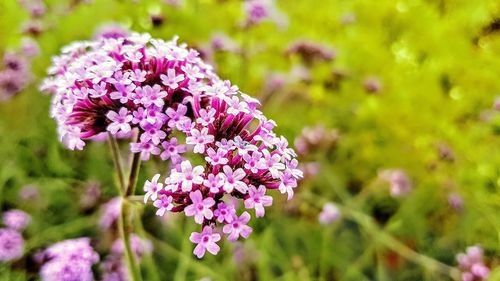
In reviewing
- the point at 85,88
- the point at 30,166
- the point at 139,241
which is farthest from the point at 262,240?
the point at 85,88

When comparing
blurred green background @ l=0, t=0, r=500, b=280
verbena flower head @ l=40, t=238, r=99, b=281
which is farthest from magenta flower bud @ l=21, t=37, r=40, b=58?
verbena flower head @ l=40, t=238, r=99, b=281

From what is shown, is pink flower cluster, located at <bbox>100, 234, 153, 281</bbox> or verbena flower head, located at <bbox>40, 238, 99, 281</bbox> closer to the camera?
verbena flower head, located at <bbox>40, 238, 99, 281</bbox>

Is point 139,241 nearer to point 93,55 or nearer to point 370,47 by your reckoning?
point 93,55

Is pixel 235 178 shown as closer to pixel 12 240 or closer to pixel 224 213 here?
pixel 224 213

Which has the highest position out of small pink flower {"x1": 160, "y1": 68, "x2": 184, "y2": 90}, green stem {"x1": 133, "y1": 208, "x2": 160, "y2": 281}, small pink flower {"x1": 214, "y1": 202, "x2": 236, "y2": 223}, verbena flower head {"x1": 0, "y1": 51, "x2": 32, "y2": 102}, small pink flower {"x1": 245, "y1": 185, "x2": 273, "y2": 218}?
small pink flower {"x1": 160, "y1": 68, "x2": 184, "y2": 90}

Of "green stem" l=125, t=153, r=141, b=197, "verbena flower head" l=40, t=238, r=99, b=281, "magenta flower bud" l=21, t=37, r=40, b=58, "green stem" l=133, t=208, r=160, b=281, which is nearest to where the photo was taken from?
"green stem" l=125, t=153, r=141, b=197

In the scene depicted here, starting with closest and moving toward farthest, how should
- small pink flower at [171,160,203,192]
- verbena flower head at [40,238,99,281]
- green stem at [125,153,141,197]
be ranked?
small pink flower at [171,160,203,192]
green stem at [125,153,141,197]
verbena flower head at [40,238,99,281]

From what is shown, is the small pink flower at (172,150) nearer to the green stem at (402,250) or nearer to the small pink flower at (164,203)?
the small pink flower at (164,203)

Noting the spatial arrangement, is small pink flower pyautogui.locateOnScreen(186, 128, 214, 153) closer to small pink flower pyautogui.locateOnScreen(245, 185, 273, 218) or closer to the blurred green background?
small pink flower pyautogui.locateOnScreen(245, 185, 273, 218)
